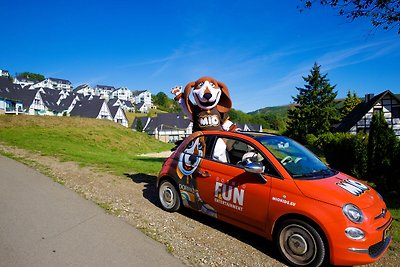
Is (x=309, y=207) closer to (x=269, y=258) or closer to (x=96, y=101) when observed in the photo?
(x=269, y=258)

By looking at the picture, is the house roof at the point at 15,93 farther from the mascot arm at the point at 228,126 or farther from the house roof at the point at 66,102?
the mascot arm at the point at 228,126

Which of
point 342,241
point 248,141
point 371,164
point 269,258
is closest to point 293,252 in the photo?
point 269,258

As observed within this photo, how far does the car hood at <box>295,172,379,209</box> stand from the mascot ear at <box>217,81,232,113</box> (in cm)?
374

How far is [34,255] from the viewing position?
12.0 feet

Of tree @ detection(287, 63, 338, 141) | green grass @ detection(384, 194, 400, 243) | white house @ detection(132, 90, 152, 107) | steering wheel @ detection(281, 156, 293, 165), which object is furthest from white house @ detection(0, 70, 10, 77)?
green grass @ detection(384, 194, 400, 243)

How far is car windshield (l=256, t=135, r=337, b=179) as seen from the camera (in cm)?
410

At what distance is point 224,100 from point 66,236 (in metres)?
4.92

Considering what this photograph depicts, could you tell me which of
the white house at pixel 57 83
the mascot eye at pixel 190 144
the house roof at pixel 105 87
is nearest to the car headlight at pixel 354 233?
the mascot eye at pixel 190 144

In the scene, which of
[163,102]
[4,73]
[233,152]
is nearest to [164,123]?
[233,152]

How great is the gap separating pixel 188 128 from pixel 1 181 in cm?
6038

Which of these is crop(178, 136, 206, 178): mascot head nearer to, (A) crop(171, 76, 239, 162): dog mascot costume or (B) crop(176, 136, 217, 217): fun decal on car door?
(B) crop(176, 136, 217, 217): fun decal on car door

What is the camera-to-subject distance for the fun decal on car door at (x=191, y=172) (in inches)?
198

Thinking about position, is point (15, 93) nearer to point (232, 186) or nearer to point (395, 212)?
point (232, 186)

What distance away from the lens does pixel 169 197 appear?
223 inches
